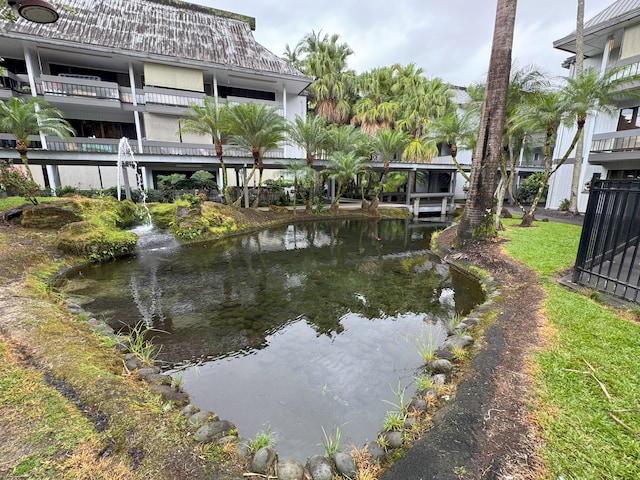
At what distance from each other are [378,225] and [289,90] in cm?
1298

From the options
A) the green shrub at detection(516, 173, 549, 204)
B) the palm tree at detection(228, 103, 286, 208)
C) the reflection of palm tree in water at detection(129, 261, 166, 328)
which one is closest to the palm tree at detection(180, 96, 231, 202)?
the palm tree at detection(228, 103, 286, 208)

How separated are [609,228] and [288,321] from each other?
553cm

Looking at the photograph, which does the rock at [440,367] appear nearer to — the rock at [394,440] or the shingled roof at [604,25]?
the rock at [394,440]

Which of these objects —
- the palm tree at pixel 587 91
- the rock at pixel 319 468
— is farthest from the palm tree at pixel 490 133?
the rock at pixel 319 468

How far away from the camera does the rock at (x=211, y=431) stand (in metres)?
2.62

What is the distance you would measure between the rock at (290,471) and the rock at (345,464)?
0.30 m

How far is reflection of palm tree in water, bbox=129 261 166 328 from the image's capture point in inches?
220

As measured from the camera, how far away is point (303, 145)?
17094 mm

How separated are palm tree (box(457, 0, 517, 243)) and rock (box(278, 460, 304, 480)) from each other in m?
9.00

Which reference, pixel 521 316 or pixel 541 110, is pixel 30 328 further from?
pixel 541 110

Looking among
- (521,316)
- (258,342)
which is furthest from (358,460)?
(521,316)

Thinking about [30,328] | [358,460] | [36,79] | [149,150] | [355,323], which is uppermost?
[36,79]

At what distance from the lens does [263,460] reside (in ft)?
7.86

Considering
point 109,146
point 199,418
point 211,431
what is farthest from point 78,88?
point 211,431
